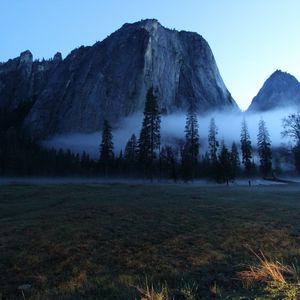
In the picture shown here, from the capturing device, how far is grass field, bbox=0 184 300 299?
35.1 feet

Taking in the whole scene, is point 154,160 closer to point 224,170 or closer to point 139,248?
point 224,170

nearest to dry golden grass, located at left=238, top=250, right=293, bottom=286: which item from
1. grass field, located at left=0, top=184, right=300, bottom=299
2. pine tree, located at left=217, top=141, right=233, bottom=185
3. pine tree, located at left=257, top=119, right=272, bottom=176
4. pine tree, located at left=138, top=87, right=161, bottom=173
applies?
grass field, located at left=0, top=184, right=300, bottom=299

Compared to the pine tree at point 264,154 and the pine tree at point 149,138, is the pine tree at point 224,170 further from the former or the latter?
the pine tree at point 264,154

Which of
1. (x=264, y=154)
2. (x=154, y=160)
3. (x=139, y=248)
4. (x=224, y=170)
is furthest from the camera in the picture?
(x=264, y=154)

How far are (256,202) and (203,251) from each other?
16034 mm

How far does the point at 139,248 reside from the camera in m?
16.1

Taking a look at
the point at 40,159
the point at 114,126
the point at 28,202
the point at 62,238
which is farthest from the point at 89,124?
the point at 62,238

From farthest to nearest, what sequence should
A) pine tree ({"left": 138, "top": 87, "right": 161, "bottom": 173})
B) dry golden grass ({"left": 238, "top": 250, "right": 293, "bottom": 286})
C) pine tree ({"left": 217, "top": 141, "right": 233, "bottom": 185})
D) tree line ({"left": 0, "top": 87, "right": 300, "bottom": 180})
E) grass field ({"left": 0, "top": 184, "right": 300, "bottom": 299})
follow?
pine tree ({"left": 138, "top": 87, "right": 161, "bottom": 173})
tree line ({"left": 0, "top": 87, "right": 300, "bottom": 180})
pine tree ({"left": 217, "top": 141, "right": 233, "bottom": 185})
grass field ({"left": 0, "top": 184, "right": 300, "bottom": 299})
dry golden grass ({"left": 238, "top": 250, "right": 293, "bottom": 286})

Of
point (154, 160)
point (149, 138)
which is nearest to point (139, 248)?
point (149, 138)

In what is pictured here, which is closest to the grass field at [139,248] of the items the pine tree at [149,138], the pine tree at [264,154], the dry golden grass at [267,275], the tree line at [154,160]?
the dry golden grass at [267,275]

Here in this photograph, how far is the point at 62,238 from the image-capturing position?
1770cm

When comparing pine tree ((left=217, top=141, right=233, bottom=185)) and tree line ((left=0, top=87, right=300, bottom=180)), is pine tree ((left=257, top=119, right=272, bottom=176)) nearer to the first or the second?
tree line ((left=0, top=87, right=300, bottom=180))

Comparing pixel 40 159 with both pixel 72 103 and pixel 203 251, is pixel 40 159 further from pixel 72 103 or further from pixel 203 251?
pixel 203 251

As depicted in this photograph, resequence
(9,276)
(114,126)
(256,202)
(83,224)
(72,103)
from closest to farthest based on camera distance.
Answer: (9,276) < (83,224) < (256,202) < (114,126) < (72,103)
